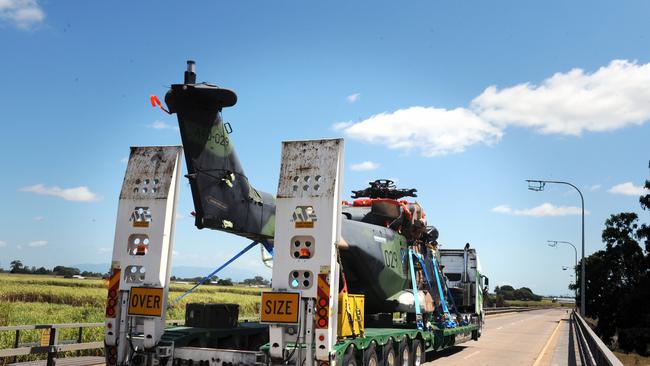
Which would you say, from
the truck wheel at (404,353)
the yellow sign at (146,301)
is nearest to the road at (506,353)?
the truck wheel at (404,353)

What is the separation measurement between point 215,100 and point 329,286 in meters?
3.84

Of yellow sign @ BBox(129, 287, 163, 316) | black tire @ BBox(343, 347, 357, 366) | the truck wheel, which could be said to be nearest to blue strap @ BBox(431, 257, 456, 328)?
the truck wheel

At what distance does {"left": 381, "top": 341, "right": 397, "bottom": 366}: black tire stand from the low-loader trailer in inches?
0.8

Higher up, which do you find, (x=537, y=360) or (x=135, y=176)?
(x=135, y=176)

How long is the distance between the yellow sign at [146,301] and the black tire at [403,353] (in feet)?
18.1

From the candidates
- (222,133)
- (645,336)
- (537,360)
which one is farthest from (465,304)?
(645,336)

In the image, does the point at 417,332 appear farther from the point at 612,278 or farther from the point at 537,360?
the point at 612,278

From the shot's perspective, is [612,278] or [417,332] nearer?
[417,332]

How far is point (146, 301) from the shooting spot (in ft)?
30.0

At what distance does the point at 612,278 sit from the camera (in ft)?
169

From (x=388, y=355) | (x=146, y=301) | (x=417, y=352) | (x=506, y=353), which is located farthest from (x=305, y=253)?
(x=506, y=353)

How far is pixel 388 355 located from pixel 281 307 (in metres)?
4.03

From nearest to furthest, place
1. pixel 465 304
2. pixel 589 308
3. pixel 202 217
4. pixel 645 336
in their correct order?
pixel 202 217 < pixel 465 304 < pixel 645 336 < pixel 589 308

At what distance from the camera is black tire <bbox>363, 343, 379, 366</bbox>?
33.6 feet
